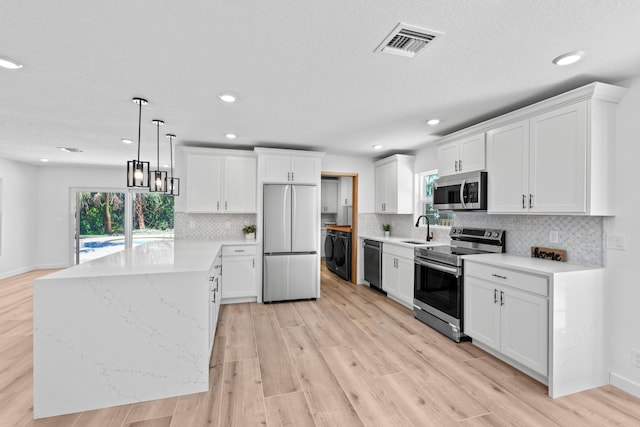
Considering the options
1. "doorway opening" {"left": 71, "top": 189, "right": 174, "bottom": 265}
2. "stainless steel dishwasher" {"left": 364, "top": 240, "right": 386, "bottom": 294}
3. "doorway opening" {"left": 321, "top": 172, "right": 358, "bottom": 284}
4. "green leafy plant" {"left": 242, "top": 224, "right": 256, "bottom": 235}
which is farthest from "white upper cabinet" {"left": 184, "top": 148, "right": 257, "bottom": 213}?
"doorway opening" {"left": 71, "top": 189, "right": 174, "bottom": 265}

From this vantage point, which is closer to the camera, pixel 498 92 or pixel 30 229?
pixel 498 92

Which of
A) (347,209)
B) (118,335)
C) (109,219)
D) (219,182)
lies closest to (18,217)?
(109,219)

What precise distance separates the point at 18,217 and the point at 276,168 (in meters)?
5.78

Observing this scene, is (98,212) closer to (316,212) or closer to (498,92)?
(316,212)

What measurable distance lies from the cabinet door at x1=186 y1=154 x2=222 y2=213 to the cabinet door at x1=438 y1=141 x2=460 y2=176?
3080 millimetres

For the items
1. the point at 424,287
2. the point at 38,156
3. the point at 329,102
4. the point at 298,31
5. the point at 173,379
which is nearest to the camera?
the point at 298,31

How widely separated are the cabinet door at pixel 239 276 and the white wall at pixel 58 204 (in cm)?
450

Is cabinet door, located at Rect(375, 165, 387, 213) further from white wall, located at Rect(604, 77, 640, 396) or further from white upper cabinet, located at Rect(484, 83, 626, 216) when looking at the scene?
white wall, located at Rect(604, 77, 640, 396)

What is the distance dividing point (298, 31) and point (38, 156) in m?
6.33

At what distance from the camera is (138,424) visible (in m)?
1.95

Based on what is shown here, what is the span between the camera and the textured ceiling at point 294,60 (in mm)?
1583

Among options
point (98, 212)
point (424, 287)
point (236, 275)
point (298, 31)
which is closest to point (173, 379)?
point (236, 275)

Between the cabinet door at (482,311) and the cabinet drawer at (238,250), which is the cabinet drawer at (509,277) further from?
the cabinet drawer at (238,250)

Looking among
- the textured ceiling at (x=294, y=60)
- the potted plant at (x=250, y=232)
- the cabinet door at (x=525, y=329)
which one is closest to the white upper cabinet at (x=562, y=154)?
the textured ceiling at (x=294, y=60)
